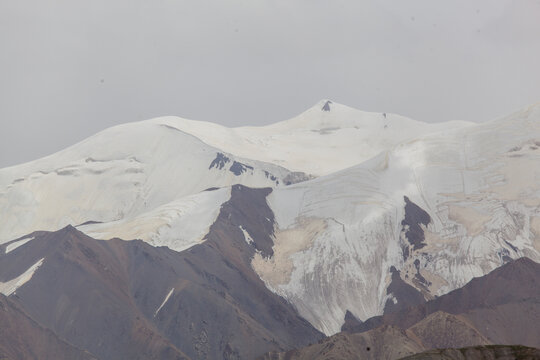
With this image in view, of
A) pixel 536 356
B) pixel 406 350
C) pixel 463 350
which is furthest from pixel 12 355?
pixel 536 356

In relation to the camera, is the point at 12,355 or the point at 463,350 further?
the point at 12,355

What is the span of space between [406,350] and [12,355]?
241 feet

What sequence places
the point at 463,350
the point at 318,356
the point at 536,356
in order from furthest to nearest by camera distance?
the point at 318,356 → the point at 463,350 → the point at 536,356

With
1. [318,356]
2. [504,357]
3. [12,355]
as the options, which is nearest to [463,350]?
[504,357]

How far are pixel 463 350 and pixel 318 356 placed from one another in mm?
82856

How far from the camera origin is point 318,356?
197625 millimetres

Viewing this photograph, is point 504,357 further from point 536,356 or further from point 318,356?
point 318,356

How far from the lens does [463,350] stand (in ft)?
383

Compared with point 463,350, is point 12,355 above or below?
below

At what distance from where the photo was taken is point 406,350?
199 m

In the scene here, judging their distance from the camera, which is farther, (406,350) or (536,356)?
(406,350)

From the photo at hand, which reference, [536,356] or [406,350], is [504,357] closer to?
[536,356]

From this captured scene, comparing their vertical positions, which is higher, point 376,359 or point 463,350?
point 463,350

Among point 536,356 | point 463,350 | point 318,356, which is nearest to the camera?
point 536,356
